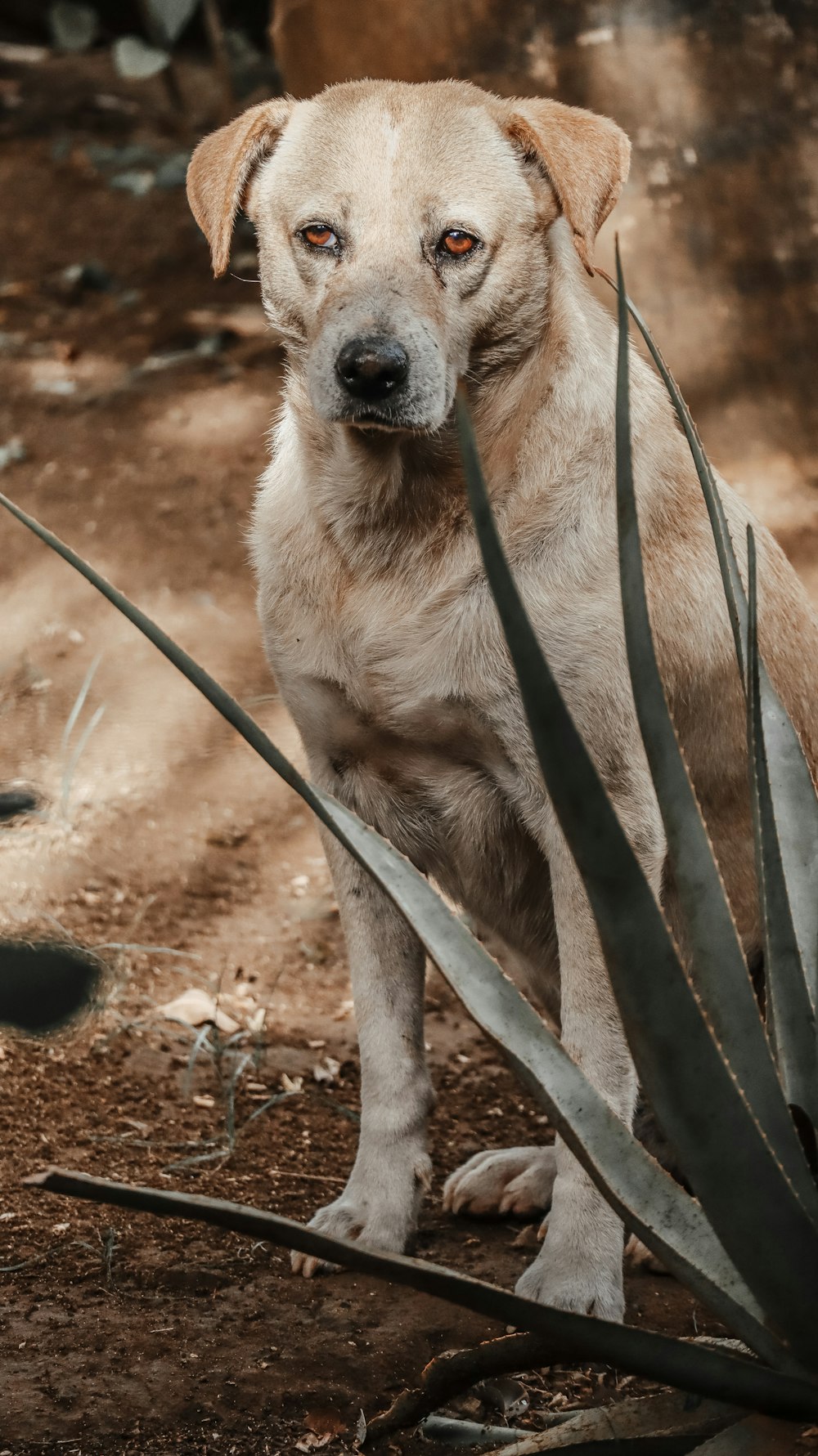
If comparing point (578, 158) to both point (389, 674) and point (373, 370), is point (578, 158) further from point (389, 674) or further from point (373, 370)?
point (389, 674)

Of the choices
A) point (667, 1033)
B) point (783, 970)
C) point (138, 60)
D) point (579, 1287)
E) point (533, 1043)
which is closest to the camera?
point (667, 1033)


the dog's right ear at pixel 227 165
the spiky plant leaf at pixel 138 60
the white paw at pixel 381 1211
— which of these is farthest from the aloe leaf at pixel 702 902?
the spiky plant leaf at pixel 138 60

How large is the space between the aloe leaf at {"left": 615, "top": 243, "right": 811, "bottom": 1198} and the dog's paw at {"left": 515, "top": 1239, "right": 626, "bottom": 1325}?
2.45ft

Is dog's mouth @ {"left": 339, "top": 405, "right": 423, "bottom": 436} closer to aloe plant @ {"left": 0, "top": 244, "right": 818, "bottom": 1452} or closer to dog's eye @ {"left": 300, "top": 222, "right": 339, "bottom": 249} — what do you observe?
dog's eye @ {"left": 300, "top": 222, "right": 339, "bottom": 249}

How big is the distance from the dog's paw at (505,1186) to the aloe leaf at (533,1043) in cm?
97

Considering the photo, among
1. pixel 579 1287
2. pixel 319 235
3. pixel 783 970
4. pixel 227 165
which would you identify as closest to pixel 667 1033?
pixel 783 970

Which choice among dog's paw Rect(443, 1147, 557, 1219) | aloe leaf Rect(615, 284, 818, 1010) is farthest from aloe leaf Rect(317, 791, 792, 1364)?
dog's paw Rect(443, 1147, 557, 1219)

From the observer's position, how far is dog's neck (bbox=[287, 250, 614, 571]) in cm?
217

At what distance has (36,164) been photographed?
6.65 meters

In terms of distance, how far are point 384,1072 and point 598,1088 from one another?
41 cm

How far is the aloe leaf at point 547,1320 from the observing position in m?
1.08

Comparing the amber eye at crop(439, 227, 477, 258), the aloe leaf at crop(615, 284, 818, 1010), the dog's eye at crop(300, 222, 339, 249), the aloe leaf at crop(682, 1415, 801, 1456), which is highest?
the amber eye at crop(439, 227, 477, 258)

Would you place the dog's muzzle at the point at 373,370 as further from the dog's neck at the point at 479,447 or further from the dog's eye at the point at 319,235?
the dog's eye at the point at 319,235

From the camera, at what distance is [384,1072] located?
2.28 m
